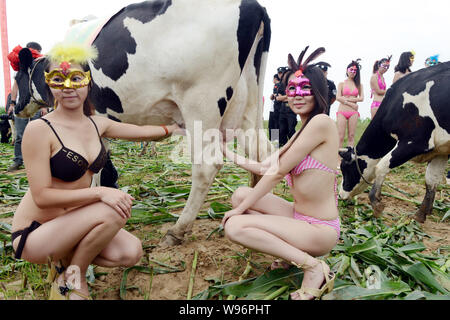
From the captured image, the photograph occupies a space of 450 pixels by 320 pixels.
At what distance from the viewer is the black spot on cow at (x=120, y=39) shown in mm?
2859

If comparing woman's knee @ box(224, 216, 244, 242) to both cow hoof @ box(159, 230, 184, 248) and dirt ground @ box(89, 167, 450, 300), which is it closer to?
dirt ground @ box(89, 167, 450, 300)

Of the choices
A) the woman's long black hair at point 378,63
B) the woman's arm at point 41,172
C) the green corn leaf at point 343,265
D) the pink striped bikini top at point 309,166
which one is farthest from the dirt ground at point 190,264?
the woman's long black hair at point 378,63

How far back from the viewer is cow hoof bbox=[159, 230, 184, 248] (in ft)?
8.99

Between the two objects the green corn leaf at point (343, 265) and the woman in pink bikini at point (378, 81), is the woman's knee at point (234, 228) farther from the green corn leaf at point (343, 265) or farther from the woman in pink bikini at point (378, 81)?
the woman in pink bikini at point (378, 81)


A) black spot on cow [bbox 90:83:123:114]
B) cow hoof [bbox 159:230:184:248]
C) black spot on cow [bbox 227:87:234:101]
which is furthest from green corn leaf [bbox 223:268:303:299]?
black spot on cow [bbox 90:83:123:114]

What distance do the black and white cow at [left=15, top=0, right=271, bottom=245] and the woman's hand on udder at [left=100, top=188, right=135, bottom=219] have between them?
3.42ft

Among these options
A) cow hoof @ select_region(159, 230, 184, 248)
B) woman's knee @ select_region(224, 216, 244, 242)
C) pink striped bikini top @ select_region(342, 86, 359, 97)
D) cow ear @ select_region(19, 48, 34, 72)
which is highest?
cow ear @ select_region(19, 48, 34, 72)

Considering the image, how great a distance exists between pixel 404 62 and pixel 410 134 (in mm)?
2914

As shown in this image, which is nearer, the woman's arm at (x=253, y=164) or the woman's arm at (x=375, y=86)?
the woman's arm at (x=253, y=164)

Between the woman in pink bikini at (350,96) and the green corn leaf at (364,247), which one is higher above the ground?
the woman in pink bikini at (350,96)

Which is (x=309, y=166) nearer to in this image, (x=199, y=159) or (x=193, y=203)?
(x=199, y=159)

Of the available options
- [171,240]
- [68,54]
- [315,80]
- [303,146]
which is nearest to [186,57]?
[68,54]

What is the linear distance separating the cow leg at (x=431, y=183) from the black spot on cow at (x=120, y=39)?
12.2 ft
